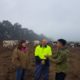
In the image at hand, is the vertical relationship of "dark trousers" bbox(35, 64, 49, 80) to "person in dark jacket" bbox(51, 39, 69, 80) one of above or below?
below

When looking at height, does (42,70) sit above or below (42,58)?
below

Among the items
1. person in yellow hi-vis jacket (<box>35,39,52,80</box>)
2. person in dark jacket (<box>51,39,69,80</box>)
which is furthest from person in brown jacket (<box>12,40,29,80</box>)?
person in dark jacket (<box>51,39,69,80</box>)

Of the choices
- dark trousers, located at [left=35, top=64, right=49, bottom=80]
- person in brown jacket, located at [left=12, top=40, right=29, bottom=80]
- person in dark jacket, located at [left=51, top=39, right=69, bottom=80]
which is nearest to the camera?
person in dark jacket, located at [left=51, top=39, right=69, bottom=80]

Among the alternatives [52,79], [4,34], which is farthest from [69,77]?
[4,34]

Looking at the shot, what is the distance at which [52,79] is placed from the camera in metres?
13.4

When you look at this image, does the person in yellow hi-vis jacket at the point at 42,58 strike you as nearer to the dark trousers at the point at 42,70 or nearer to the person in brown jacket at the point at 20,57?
the dark trousers at the point at 42,70

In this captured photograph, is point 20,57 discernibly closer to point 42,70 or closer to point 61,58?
point 42,70

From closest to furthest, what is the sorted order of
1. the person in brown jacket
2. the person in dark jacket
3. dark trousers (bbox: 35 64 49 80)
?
1. the person in dark jacket
2. the person in brown jacket
3. dark trousers (bbox: 35 64 49 80)

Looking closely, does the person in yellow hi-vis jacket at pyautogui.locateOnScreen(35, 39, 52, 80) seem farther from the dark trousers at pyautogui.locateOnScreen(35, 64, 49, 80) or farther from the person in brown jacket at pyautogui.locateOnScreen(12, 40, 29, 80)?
the person in brown jacket at pyautogui.locateOnScreen(12, 40, 29, 80)

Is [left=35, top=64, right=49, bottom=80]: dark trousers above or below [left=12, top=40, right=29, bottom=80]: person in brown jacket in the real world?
below

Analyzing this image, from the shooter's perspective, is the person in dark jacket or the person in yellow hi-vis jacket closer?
the person in dark jacket

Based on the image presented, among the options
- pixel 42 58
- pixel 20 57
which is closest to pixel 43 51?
pixel 42 58

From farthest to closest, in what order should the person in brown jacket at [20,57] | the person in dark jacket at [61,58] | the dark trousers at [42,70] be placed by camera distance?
the dark trousers at [42,70] → the person in brown jacket at [20,57] → the person in dark jacket at [61,58]

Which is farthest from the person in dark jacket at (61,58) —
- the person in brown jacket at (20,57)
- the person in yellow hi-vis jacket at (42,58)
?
the person in brown jacket at (20,57)
